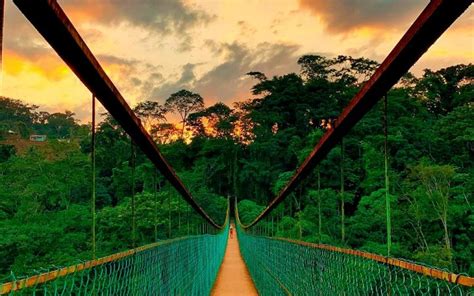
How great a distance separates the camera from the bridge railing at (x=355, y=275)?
4.55 feet

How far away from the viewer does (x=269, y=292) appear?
607 centimetres

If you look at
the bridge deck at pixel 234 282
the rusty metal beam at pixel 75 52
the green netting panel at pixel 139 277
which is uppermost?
the rusty metal beam at pixel 75 52

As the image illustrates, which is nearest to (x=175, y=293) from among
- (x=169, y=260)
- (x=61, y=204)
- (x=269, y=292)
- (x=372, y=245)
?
(x=169, y=260)

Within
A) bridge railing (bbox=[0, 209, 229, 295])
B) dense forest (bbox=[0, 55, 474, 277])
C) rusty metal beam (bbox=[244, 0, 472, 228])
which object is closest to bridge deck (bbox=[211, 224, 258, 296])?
dense forest (bbox=[0, 55, 474, 277])

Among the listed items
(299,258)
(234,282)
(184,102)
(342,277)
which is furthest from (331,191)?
(184,102)

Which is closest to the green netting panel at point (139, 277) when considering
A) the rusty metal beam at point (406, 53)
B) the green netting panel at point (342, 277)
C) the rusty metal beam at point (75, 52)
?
the rusty metal beam at point (75, 52)

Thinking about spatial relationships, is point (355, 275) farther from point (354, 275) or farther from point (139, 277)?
point (139, 277)

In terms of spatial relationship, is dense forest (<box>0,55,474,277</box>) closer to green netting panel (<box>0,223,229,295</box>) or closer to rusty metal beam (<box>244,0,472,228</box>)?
green netting panel (<box>0,223,229,295</box>)

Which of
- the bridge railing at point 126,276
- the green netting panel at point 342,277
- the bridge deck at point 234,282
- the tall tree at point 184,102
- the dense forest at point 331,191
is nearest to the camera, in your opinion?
the bridge railing at point 126,276

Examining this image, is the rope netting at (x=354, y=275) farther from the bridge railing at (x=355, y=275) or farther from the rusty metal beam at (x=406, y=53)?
the rusty metal beam at (x=406, y=53)

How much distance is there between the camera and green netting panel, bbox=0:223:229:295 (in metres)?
1.61

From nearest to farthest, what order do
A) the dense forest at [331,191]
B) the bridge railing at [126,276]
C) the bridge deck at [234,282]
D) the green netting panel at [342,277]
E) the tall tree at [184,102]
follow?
the bridge railing at [126,276]
the green netting panel at [342,277]
the bridge deck at [234,282]
the dense forest at [331,191]
the tall tree at [184,102]

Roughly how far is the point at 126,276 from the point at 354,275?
0.87 m

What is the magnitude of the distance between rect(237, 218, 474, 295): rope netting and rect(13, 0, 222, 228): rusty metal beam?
1036 mm
